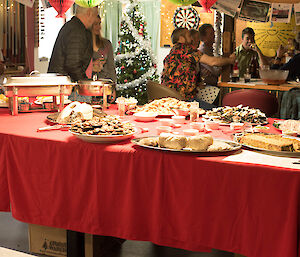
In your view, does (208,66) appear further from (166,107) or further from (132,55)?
(132,55)

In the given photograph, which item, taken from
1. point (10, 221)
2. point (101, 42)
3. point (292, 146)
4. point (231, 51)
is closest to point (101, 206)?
point (292, 146)

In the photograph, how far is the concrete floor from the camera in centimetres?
265

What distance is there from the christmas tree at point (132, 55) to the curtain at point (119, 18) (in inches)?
16.2

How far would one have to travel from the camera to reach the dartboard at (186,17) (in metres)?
9.30

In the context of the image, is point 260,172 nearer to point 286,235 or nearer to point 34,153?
point 286,235

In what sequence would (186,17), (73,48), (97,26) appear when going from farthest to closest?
1. (186,17)
2. (97,26)
3. (73,48)

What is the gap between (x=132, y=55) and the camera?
9102mm

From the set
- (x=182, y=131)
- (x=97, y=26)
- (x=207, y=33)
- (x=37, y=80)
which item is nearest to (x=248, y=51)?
(x=207, y=33)

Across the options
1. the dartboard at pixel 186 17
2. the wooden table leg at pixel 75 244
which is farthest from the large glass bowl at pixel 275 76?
the dartboard at pixel 186 17

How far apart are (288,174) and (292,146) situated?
1.20 feet

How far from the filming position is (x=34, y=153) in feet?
7.01

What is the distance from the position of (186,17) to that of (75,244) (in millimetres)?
7908

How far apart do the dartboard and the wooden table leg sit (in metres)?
7.67

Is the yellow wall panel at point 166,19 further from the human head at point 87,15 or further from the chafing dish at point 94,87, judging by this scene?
the chafing dish at point 94,87
